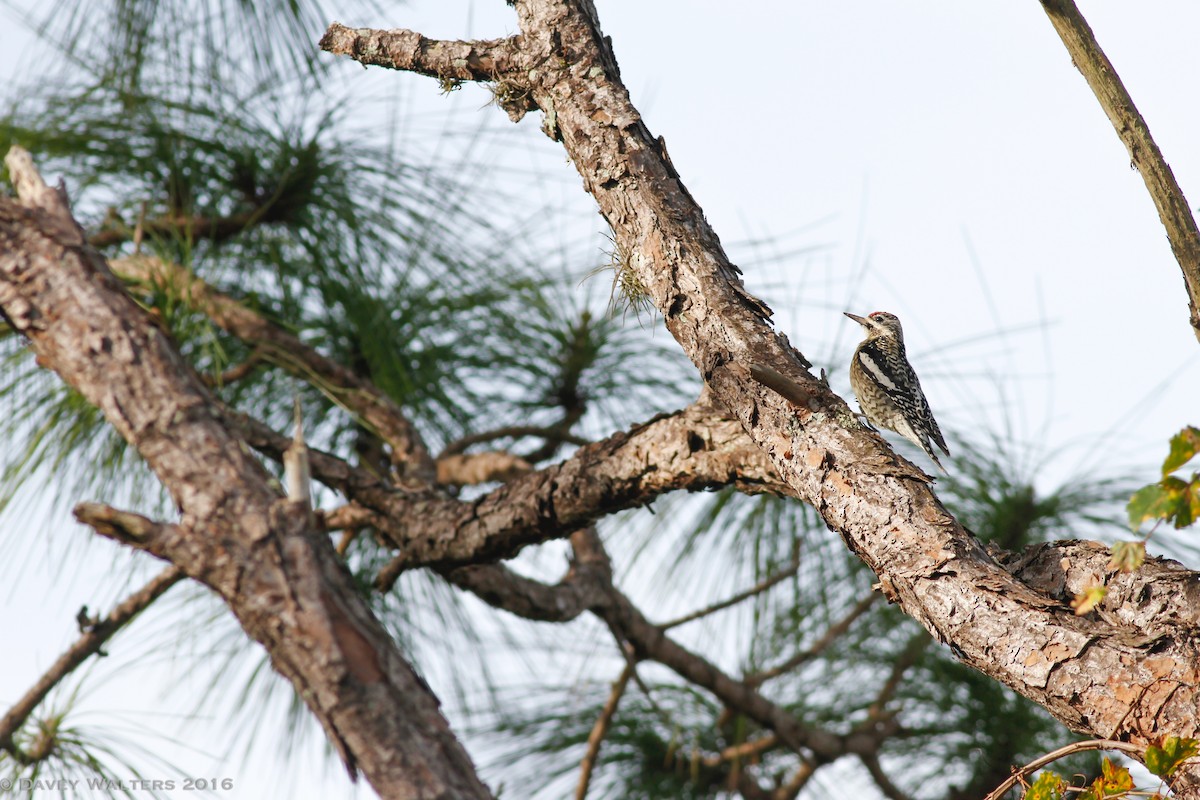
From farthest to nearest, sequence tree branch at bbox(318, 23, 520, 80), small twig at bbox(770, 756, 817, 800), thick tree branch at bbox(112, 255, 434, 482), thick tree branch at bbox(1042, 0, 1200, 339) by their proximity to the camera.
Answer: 1. small twig at bbox(770, 756, 817, 800)
2. thick tree branch at bbox(112, 255, 434, 482)
3. tree branch at bbox(318, 23, 520, 80)
4. thick tree branch at bbox(1042, 0, 1200, 339)

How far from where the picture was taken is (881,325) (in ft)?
13.3

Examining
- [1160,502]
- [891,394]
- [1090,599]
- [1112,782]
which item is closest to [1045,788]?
[1112,782]

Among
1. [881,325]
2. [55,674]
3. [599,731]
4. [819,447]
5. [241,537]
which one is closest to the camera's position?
[241,537]

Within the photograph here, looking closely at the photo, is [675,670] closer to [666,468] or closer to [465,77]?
[666,468]

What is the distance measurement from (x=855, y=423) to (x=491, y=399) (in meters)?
1.96

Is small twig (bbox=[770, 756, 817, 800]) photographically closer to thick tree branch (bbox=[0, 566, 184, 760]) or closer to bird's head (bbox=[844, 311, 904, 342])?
bird's head (bbox=[844, 311, 904, 342])

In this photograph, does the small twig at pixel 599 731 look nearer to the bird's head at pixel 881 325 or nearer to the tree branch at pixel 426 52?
the bird's head at pixel 881 325

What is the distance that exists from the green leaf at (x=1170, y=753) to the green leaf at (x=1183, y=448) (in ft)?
0.92

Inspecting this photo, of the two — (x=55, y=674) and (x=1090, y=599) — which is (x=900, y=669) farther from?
(x=1090, y=599)

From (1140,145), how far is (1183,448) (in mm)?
748

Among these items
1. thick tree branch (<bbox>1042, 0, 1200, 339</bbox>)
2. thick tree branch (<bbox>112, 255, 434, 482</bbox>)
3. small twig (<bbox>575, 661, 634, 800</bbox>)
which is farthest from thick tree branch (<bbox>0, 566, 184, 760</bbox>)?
thick tree branch (<bbox>1042, 0, 1200, 339</bbox>)

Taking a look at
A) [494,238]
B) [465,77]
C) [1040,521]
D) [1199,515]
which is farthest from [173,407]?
[1040,521]

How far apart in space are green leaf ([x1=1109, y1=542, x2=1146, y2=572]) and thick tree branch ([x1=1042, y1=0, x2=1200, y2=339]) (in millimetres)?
649

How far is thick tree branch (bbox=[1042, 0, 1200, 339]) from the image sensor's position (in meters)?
1.55
